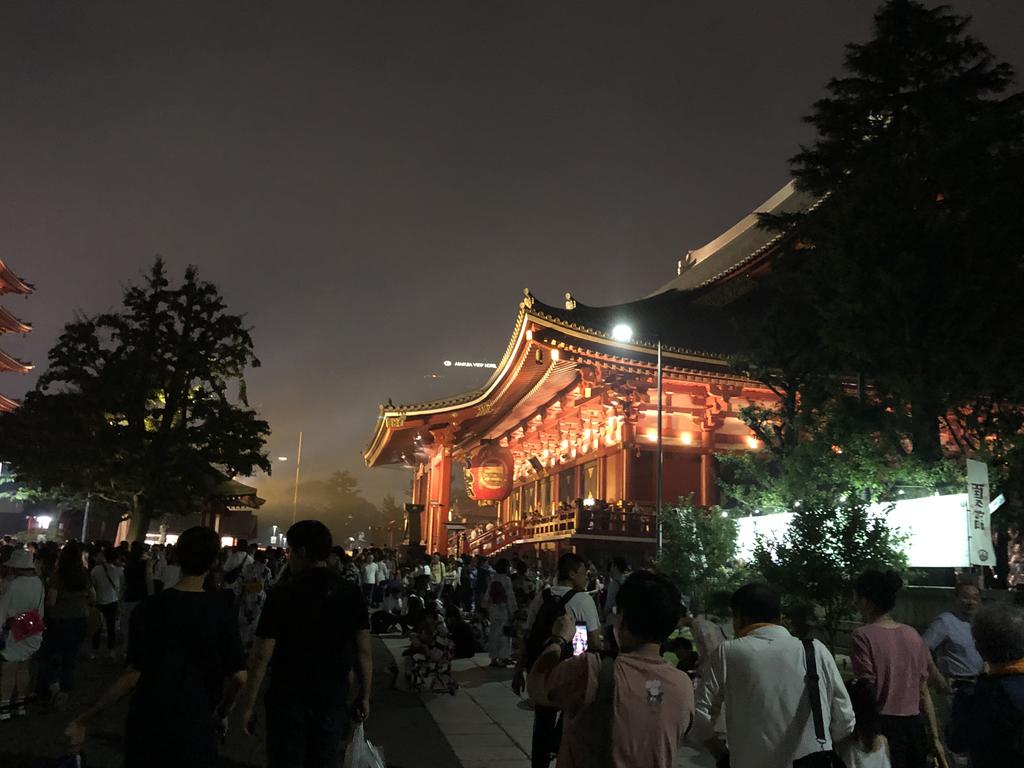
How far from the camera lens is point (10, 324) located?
41.4 m

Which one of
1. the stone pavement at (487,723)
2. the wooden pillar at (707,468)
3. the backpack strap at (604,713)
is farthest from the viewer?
the wooden pillar at (707,468)

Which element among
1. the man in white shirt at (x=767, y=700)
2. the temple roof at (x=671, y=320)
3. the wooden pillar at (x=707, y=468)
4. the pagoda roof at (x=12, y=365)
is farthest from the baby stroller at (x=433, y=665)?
the pagoda roof at (x=12, y=365)

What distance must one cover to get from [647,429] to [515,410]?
5.96 meters

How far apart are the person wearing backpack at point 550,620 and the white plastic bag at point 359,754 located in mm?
946

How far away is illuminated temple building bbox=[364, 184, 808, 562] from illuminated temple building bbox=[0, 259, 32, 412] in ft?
62.9

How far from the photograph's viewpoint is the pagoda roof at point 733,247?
2958 centimetres

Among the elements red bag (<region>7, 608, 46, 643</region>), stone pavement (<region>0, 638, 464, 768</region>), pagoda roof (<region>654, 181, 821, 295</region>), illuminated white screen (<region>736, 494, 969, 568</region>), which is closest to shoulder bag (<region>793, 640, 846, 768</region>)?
stone pavement (<region>0, 638, 464, 768</region>)

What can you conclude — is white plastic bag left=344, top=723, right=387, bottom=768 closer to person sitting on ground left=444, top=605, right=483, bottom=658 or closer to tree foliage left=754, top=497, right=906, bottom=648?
tree foliage left=754, top=497, right=906, bottom=648

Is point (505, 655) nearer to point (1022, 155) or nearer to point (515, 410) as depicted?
point (1022, 155)

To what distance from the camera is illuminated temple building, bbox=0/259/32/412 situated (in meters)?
39.6

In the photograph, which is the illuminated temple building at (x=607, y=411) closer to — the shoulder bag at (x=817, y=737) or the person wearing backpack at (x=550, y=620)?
the person wearing backpack at (x=550, y=620)

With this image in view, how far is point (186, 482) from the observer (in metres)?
22.0

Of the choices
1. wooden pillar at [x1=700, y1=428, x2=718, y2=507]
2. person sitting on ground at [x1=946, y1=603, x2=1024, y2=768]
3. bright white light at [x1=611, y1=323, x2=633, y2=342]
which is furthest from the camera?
wooden pillar at [x1=700, y1=428, x2=718, y2=507]

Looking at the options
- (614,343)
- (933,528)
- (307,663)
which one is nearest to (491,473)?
(614,343)
